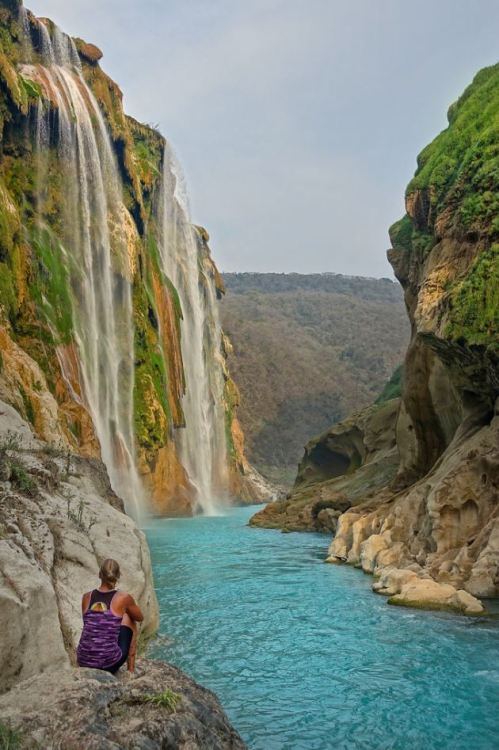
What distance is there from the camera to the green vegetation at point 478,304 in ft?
51.5

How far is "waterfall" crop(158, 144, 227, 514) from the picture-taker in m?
59.7

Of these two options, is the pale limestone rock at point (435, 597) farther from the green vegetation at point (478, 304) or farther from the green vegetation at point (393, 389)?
the green vegetation at point (393, 389)

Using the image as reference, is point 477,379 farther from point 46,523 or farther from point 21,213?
point 21,213

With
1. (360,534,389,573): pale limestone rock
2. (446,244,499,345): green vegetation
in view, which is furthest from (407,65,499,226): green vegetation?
(360,534,389,573): pale limestone rock

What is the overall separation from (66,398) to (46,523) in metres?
22.8

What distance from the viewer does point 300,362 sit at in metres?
131

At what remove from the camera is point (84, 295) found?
3994 centimetres

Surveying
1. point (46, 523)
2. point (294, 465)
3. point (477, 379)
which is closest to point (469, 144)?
point (477, 379)

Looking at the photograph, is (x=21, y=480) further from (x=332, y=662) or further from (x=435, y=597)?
(x=435, y=597)

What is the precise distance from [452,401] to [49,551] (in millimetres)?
16612

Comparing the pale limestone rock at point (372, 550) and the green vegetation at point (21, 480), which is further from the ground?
the green vegetation at point (21, 480)

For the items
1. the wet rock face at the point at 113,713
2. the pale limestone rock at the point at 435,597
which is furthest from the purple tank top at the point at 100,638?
the pale limestone rock at the point at 435,597

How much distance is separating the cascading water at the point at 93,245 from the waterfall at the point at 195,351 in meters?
15.3

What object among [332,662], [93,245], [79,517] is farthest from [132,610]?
[93,245]
